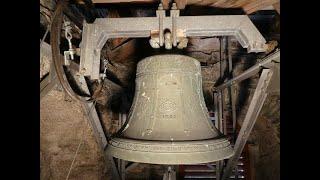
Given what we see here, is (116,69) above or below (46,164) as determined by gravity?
above

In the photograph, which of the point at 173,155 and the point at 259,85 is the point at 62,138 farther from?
the point at 259,85

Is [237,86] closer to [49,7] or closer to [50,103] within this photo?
[50,103]

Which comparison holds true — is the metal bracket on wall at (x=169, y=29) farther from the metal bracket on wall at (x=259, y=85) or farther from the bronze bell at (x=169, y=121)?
the metal bracket on wall at (x=259, y=85)

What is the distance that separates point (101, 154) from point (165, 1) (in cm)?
193

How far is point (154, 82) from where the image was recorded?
134cm

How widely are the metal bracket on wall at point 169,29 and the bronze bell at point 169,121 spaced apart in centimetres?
15

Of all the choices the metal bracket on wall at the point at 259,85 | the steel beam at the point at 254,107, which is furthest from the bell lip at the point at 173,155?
the steel beam at the point at 254,107

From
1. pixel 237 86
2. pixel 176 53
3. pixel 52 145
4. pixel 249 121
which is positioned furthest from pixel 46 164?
pixel 237 86

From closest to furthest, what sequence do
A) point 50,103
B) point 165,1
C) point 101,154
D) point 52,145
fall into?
point 165,1, point 50,103, point 52,145, point 101,154

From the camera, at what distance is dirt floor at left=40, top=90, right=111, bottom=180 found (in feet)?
7.45

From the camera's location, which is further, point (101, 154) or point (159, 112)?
point (101, 154)

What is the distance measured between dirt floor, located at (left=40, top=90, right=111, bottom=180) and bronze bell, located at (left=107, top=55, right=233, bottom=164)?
1.14 metres

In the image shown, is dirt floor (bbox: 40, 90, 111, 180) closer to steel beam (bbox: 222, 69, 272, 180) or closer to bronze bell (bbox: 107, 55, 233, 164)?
bronze bell (bbox: 107, 55, 233, 164)

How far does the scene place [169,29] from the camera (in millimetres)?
1271
